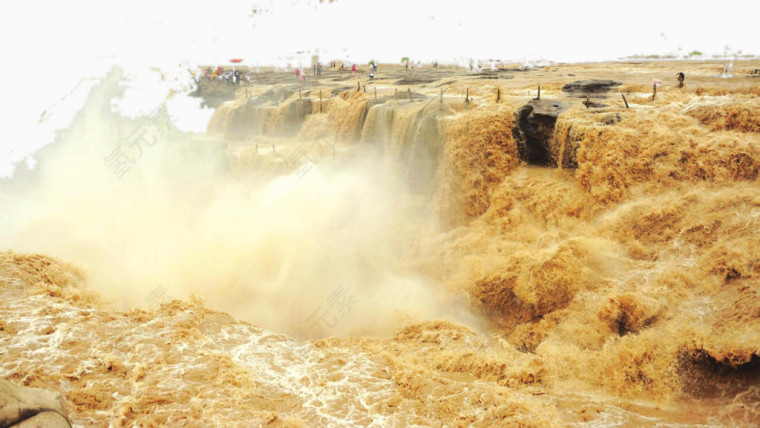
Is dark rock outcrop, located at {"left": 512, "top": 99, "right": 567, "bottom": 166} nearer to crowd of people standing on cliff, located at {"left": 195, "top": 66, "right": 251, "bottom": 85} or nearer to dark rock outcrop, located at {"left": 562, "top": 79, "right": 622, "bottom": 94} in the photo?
dark rock outcrop, located at {"left": 562, "top": 79, "right": 622, "bottom": 94}

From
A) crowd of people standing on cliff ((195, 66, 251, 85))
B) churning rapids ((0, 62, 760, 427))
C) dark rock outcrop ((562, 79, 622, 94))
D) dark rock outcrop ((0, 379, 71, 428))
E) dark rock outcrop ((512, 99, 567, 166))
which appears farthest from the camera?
crowd of people standing on cliff ((195, 66, 251, 85))

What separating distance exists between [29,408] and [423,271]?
7.64m

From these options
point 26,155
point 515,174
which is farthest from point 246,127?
point 515,174

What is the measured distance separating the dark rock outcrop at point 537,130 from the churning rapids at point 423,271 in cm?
7

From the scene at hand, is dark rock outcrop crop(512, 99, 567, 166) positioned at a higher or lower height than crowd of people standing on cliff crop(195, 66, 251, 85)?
lower

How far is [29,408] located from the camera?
3842 mm

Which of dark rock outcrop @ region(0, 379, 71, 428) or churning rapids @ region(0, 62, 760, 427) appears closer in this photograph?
dark rock outcrop @ region(0, 379, 71, 428)

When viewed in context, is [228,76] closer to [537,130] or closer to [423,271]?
[423,271]

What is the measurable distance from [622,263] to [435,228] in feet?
15.5

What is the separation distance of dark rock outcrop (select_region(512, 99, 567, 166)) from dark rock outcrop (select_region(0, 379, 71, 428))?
9636mm

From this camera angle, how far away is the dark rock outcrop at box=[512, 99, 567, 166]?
33.7ft

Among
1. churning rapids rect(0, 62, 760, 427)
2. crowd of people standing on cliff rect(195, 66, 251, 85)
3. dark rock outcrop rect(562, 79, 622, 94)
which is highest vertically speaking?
crowd of people standing on cliff rect(195, 66, 251, 85)

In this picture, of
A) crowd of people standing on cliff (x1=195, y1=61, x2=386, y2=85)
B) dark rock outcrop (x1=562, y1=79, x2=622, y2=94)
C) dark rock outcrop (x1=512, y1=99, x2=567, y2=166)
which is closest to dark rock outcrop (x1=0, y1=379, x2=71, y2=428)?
A: dark rock outcrop (x1=512, y1=99, x2=567, y2=166)

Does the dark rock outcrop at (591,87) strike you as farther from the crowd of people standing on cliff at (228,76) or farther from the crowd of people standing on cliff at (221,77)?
the crowd of people standing on cliff at (221,77)
